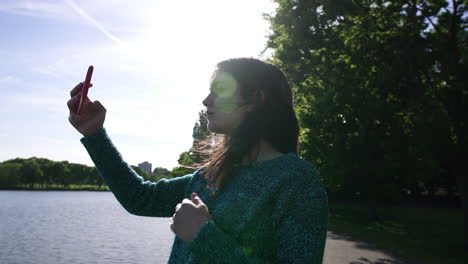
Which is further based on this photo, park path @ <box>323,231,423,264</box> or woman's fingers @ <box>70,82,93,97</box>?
park path @ <box>323,231,423,264</box>

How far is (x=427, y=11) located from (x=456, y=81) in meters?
2.63

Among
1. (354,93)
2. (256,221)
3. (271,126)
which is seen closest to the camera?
(256,221)

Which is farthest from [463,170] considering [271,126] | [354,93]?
[271,126]

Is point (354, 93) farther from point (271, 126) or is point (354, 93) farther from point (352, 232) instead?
point (271, 126)

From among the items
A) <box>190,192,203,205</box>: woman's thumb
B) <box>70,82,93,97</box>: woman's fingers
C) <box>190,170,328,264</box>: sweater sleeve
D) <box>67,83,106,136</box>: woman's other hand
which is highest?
<box>70,82,93,97</box>: woman's fingers

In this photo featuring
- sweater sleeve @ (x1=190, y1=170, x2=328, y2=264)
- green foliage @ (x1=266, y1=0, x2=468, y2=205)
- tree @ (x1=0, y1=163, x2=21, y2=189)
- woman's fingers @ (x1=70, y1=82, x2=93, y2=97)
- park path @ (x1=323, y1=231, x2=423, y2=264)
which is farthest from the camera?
tree @ (x1=0, y1=163, x2=21, y2=189)

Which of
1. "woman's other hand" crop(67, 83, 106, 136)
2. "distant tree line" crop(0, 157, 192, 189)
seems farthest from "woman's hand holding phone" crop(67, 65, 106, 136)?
"distant tree line" crop(0, 157, 192, 189)

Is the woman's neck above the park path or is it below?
above

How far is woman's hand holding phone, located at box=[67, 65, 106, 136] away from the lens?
6.32ft

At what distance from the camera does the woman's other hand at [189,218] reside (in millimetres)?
1485

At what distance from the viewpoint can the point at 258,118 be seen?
6.04ft

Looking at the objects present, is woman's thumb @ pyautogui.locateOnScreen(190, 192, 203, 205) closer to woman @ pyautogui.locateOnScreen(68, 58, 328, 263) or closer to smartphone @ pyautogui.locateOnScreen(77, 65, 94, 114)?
woman @ pyautogui.locateOnScreen(68, 58, 328, 263)

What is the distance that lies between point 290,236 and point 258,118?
58 cm

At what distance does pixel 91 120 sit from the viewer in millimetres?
1950
